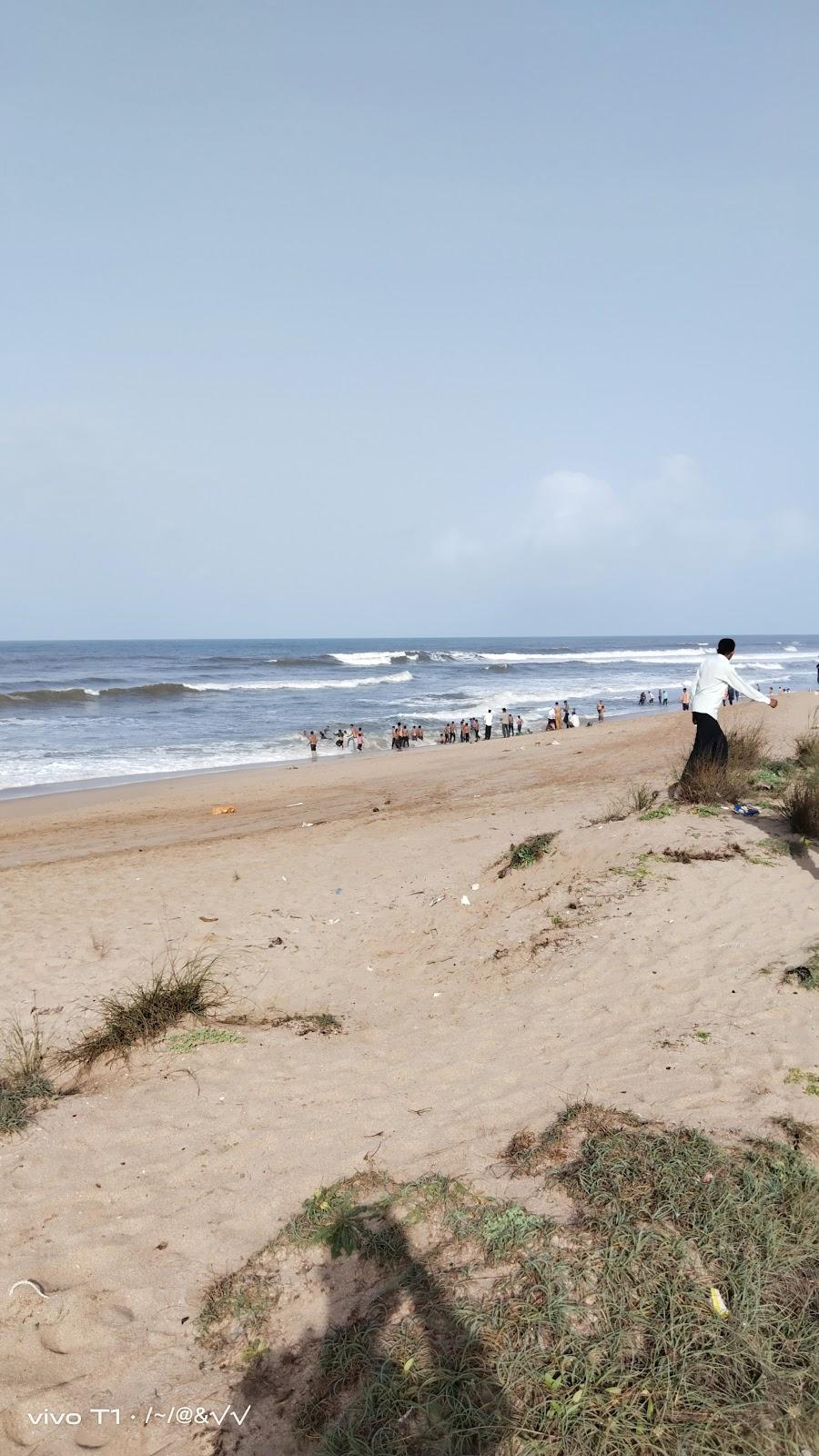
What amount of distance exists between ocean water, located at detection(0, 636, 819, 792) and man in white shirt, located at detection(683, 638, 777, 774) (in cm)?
1609

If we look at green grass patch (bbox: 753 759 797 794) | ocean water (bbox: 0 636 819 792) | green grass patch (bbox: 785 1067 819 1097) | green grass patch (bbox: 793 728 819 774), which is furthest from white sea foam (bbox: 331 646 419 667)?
green grass patch (bbox: 785 1067 819 1097)

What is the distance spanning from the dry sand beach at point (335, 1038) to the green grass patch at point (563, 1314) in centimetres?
19

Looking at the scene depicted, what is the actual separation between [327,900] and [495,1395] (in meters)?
6.13

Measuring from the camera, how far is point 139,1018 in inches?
206

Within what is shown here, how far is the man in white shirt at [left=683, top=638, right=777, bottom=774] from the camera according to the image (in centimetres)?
799

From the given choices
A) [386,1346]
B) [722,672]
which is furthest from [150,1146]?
[722,672]

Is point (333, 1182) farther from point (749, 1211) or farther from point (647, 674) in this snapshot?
point (647, 674)

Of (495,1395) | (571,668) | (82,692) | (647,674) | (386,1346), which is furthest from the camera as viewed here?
(571,668)

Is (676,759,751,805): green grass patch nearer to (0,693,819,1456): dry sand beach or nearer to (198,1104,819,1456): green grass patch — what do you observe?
(0,693,819,1456): dry sand beach

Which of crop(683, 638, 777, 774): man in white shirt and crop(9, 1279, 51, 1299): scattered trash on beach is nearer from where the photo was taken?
crop(9, 1279, 51, 1299): scattered trash on beach

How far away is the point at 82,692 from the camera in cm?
4241

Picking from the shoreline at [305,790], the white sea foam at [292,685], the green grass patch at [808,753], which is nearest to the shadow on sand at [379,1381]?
the green grass patch at [808,753]

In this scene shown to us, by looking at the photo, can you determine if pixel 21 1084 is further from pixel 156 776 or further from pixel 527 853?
pixel 156 776

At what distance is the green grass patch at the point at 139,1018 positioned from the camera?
5047 mm
